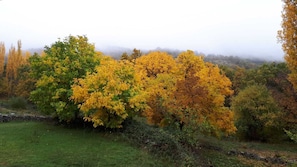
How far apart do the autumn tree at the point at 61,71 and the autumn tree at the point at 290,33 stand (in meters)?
12.9

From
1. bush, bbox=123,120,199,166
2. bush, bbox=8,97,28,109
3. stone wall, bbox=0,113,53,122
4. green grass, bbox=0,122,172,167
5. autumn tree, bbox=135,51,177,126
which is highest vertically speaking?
autumn tree, bbox=135,51,177,126

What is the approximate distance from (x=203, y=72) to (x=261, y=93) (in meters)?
9.41

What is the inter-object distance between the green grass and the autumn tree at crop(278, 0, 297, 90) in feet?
33.5

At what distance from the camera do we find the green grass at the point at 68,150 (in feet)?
44.0

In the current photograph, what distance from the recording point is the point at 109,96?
650 inches

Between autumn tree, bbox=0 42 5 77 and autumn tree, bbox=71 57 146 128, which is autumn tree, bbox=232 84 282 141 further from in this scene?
autumn tree, bbox=0 42 5 77

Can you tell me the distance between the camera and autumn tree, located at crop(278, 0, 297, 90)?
56.0ft

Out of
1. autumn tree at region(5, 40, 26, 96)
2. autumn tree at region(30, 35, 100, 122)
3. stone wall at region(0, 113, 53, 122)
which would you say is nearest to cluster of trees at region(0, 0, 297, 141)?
autumn tree at region(30, 35, 100, 122)

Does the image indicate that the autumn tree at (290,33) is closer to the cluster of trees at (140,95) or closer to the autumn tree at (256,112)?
the cluster of trees at (140,95)

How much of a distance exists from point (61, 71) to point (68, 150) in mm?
6536

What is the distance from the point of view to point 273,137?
27438 millimetres

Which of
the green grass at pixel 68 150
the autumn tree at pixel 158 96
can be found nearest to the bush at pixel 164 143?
the green grass at pixel 68 150

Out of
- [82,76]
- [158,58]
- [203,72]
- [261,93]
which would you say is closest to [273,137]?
[261,93]

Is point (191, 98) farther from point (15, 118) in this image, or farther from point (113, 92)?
point (15, 118)
